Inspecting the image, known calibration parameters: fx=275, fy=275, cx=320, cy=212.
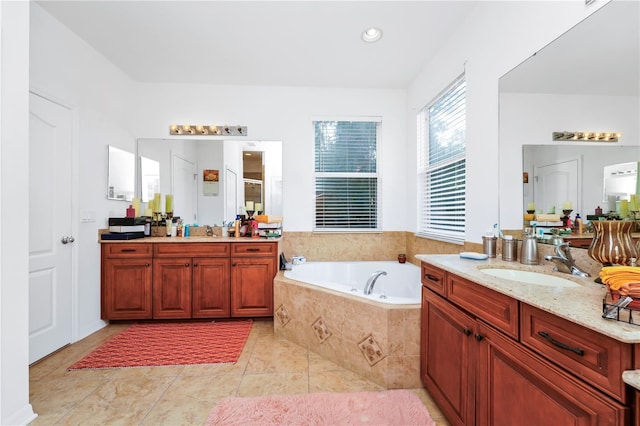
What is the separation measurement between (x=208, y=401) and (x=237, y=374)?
29 centimetres

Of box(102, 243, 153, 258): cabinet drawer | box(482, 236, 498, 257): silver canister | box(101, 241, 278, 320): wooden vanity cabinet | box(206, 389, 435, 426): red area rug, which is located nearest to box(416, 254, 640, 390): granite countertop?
box(482, 236, 498, 257): silver canister

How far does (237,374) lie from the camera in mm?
1958

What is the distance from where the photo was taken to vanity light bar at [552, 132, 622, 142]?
1.21 m

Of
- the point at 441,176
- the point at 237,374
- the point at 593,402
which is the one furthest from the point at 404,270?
the point at 593,402

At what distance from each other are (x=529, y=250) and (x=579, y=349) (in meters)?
0.92

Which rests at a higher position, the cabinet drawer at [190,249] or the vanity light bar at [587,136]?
the vanity light bar at [587,136]

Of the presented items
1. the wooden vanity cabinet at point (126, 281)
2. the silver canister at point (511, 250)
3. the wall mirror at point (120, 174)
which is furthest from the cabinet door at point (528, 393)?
the wall mirror at point (120, 174)

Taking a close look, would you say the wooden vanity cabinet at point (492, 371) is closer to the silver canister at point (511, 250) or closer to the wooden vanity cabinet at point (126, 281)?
the silver canister at point (511, 250)

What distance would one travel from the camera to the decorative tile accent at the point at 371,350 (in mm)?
1821

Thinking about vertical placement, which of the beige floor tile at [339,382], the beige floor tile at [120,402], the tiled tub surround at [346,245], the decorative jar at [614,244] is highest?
the decorative jar at [614,244]

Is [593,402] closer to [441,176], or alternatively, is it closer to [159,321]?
[441,176]

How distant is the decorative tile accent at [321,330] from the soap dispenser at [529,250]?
4.65 ft

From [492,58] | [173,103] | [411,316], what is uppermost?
[173,103]
